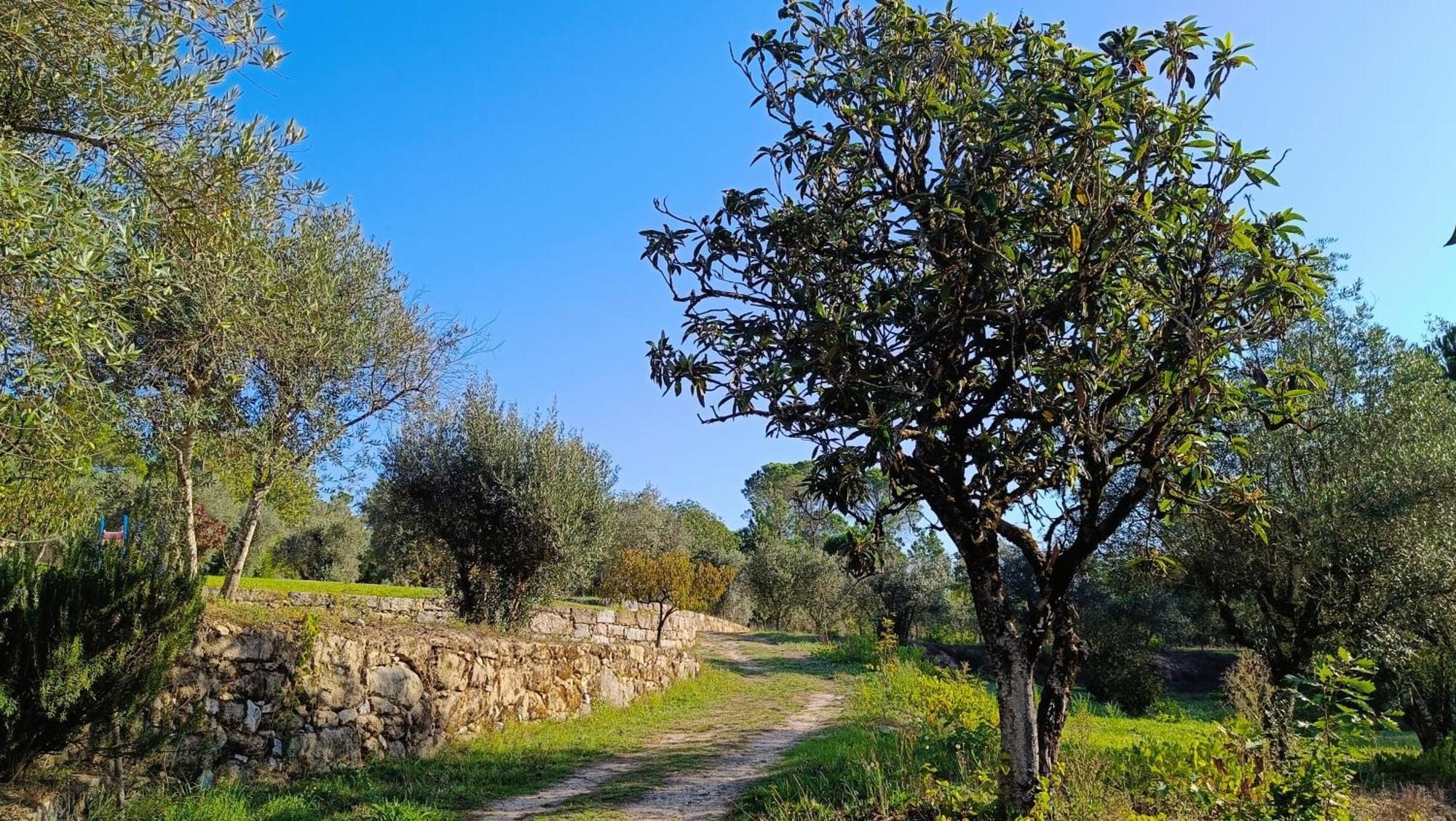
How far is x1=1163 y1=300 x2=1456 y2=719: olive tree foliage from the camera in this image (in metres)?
12.5

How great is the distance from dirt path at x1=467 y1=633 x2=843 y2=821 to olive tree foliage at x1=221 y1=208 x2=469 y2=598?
6.54m

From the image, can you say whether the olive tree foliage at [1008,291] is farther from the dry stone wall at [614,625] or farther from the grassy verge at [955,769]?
the dry stone wall at [614,625]

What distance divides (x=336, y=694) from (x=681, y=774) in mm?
4499

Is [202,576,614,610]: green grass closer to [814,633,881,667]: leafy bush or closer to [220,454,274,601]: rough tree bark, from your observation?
[814,633,881,667]: leafy bush

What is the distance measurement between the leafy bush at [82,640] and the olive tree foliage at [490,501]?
8.22m

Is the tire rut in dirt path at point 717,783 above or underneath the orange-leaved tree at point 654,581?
underneath

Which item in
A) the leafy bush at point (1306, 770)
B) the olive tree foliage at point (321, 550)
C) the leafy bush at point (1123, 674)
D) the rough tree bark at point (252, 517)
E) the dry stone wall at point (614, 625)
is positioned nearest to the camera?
the leafy bush at point (1306, 770)

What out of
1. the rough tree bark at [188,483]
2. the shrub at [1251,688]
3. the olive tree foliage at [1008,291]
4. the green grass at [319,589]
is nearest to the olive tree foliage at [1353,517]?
the shrub at [1251,688]

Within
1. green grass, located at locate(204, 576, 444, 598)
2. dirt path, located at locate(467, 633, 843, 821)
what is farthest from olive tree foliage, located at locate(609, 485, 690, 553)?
dirt path, located at locate(467, 633, 843, 821)

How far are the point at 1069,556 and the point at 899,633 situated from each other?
3239cm

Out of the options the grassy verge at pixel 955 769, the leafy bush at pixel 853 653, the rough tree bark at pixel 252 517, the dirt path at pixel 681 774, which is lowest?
the dirt path at pixel 681 774

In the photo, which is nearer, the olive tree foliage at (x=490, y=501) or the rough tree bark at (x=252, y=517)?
the rough tree bark at (x=252, y=517)

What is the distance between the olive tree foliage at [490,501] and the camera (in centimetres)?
1634

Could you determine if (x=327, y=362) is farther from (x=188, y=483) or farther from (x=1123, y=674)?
(x=1123, y=674)
